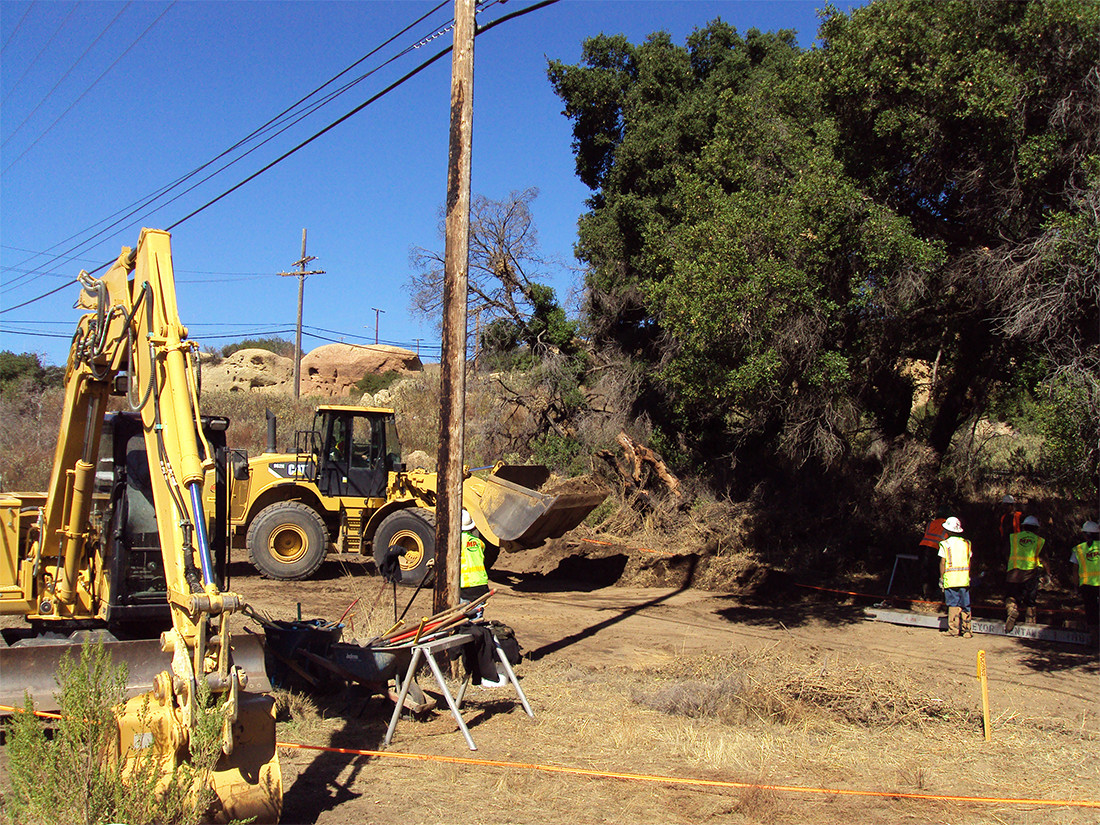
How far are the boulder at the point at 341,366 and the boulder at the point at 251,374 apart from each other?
125cm

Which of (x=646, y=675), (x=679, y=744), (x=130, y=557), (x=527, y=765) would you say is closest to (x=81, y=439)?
(x=130, y=557)

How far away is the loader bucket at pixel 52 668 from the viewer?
6855 millimetres

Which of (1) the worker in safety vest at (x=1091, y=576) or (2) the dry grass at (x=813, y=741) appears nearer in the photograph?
(2) the dry grass at (x=813, y=741)

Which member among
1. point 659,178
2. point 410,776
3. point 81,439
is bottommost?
point 410,776

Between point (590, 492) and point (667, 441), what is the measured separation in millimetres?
7466

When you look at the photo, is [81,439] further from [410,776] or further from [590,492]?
[590,492]

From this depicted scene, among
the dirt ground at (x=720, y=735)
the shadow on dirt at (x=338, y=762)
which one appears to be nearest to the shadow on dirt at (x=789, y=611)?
the dirt ground at (x=720, y=735)

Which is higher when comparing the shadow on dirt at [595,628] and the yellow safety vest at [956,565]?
the yellow safety vest at [956,565]

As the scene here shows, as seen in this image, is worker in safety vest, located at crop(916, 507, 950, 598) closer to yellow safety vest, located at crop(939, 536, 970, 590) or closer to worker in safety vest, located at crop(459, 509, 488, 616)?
yellow safety vest, located at crop(939, 536, 970, 590)

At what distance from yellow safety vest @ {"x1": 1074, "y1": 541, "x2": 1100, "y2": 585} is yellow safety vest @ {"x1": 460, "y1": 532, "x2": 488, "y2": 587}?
27.1ft

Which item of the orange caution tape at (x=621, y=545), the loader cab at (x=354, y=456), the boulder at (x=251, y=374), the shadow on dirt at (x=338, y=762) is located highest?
the boulder at (x=251, y=374)

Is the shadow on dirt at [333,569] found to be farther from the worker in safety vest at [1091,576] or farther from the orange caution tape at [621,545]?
the worker in safety vest at [1091,576]

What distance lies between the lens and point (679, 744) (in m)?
7.41

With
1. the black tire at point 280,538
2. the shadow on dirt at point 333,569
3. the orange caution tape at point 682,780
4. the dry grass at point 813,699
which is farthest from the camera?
the shadow on dirt at point 333,569
